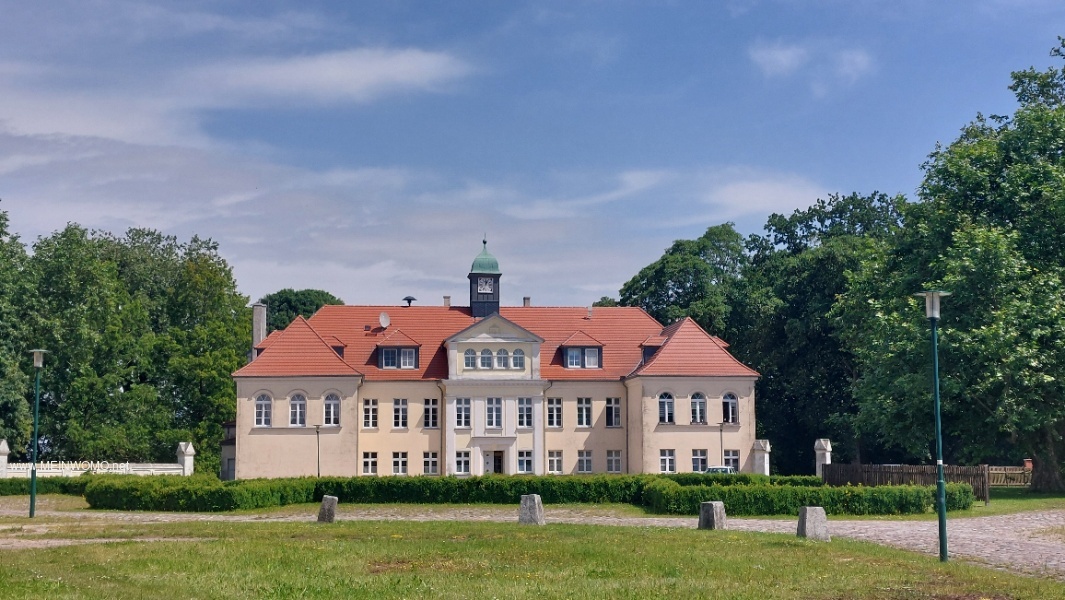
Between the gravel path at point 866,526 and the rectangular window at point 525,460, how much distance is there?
17.9 metres

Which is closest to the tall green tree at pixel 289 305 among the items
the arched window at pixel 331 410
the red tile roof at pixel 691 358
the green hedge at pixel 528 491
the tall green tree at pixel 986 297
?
the arched window at pixel 331 410

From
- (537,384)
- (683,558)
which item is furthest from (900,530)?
(537,384)

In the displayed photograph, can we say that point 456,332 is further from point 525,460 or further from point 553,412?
point 525,460

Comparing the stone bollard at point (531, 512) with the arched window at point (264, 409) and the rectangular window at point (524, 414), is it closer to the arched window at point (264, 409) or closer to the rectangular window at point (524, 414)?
the rectangular window at point (524, 414)

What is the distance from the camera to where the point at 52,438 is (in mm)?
63094

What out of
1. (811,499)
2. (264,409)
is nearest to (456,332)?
(264,409)

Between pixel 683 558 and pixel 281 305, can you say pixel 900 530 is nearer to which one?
pixel 683 558

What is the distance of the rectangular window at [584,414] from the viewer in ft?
191

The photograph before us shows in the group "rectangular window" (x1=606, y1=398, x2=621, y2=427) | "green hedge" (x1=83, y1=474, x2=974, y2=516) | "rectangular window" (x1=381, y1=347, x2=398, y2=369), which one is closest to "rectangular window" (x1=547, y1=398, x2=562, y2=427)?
"rectangular window" (x1=606, y1=398, x2=621, y2=427)

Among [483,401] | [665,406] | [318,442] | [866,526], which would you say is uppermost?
[483,401]

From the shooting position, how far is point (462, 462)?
56562mm

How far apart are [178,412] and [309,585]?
5534 cm

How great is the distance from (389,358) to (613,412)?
41.0ft

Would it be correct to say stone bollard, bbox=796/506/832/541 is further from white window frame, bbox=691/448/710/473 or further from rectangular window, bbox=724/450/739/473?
rectangular window, bbox=724/450/739/473
